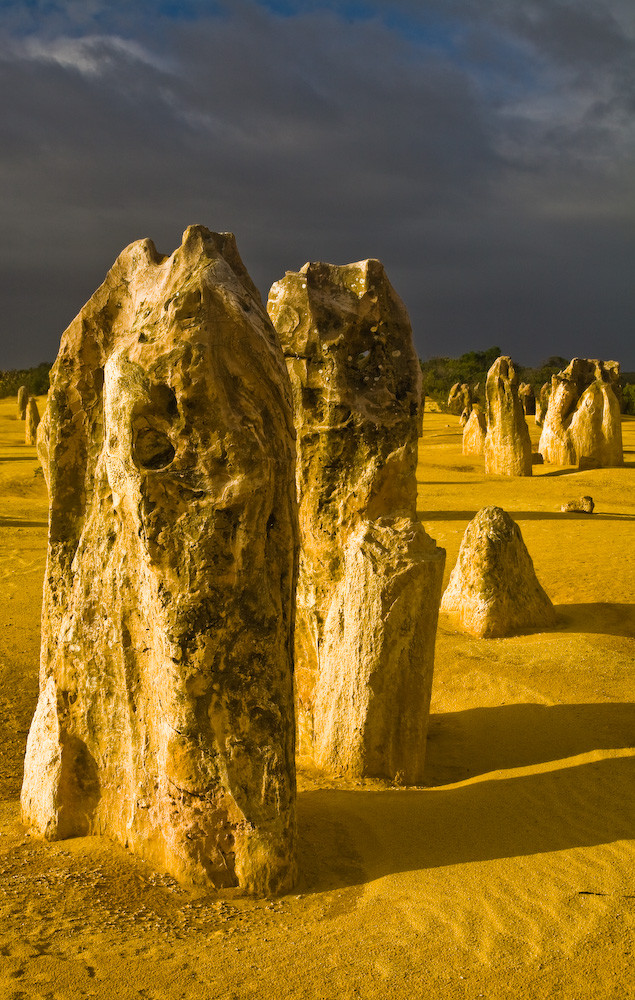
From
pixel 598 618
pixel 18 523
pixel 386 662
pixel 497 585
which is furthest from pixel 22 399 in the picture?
pixel 386 662

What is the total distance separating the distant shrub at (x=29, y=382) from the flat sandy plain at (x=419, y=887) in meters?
40.9

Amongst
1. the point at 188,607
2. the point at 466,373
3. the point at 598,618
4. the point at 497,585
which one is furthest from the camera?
the point at 466,373

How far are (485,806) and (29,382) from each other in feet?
151

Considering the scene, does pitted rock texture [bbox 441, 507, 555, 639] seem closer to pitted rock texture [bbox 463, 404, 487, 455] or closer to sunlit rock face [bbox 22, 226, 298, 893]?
sunlit rock face [bbox 22, 226, 298, 893]

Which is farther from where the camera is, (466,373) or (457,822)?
(466,373)

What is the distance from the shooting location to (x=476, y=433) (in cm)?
2427

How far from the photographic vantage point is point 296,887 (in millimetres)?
3752

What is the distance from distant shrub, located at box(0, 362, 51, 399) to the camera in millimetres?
47369

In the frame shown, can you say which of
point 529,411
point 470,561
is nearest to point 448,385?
point 529,411

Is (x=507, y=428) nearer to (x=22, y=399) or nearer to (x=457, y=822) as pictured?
(x=457, y=822)

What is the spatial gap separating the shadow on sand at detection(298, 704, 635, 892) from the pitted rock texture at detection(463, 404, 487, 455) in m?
17.9

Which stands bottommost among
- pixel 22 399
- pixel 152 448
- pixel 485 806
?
pixel 485 806

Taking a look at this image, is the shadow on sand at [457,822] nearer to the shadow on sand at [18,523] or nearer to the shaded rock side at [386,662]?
the shaded rock side at [386,662]

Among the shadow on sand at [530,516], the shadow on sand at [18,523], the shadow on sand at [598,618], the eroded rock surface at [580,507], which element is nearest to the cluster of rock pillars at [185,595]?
the shadow on sand at [598,618]
